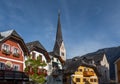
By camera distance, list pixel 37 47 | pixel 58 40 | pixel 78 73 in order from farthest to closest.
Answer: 1. pixel 58 40
2. pixel 78 73
3. pixel 37 47

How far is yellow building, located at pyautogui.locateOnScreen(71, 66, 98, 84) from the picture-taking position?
179 ft

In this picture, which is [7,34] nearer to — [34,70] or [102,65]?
[34,70]

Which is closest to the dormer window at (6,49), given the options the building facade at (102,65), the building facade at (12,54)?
the building facade at (12,54)

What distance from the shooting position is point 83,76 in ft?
188

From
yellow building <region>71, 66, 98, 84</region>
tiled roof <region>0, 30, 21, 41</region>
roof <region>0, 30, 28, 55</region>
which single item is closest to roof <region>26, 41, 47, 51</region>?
roof <region>0, 30, 28, 55</region>

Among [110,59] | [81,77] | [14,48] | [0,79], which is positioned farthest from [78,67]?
[110,59]

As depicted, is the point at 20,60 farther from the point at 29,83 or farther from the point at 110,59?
the point at 110,59

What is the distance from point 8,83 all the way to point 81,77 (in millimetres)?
23222

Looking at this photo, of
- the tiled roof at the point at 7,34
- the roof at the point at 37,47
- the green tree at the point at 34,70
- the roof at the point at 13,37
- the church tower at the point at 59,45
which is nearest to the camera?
the roof at the point at 13,37

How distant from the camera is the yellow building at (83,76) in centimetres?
5458

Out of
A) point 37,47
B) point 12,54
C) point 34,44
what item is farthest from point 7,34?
point 37,47

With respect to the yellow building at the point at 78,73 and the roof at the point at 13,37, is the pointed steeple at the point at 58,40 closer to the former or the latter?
the yellow building at the point at 78,73

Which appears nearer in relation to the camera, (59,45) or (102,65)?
(102,65)

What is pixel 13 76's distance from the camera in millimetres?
35188
